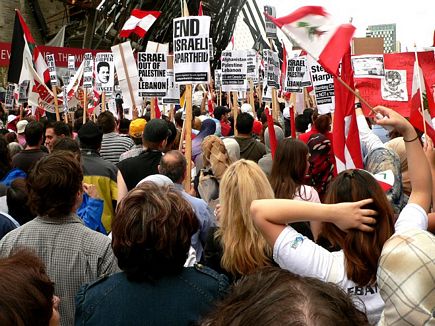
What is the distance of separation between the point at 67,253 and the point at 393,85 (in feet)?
13.4

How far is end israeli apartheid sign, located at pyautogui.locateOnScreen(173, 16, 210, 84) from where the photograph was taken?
6891 millimetres

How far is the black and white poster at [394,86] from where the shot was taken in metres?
5.84

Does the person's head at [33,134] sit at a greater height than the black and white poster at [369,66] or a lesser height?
lesser

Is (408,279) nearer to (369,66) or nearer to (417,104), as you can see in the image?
(417,104)

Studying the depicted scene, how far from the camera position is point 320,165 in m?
5.35

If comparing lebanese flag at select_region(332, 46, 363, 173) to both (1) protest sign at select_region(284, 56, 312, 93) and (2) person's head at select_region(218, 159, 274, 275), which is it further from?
(1) protest sign at select_region(284, 56, 312, 93)

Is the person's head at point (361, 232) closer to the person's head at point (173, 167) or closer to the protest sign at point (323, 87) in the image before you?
the person's head at point (173, 167)

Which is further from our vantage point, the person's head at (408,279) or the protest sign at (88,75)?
the protest sign at (88,75)

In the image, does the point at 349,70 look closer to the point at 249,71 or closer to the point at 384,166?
the point at 384,166

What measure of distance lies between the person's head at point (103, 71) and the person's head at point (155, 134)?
7194mm

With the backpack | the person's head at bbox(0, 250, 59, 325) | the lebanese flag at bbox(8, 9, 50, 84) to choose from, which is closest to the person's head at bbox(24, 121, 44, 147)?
the backpack

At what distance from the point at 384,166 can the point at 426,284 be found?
2.90 metres

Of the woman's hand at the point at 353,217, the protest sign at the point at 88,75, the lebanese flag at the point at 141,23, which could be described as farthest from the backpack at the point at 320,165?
the protest sign at the point at 88,75

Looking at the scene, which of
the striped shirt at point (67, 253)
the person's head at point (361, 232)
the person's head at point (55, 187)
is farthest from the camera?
the person's head at point (55, 187)
